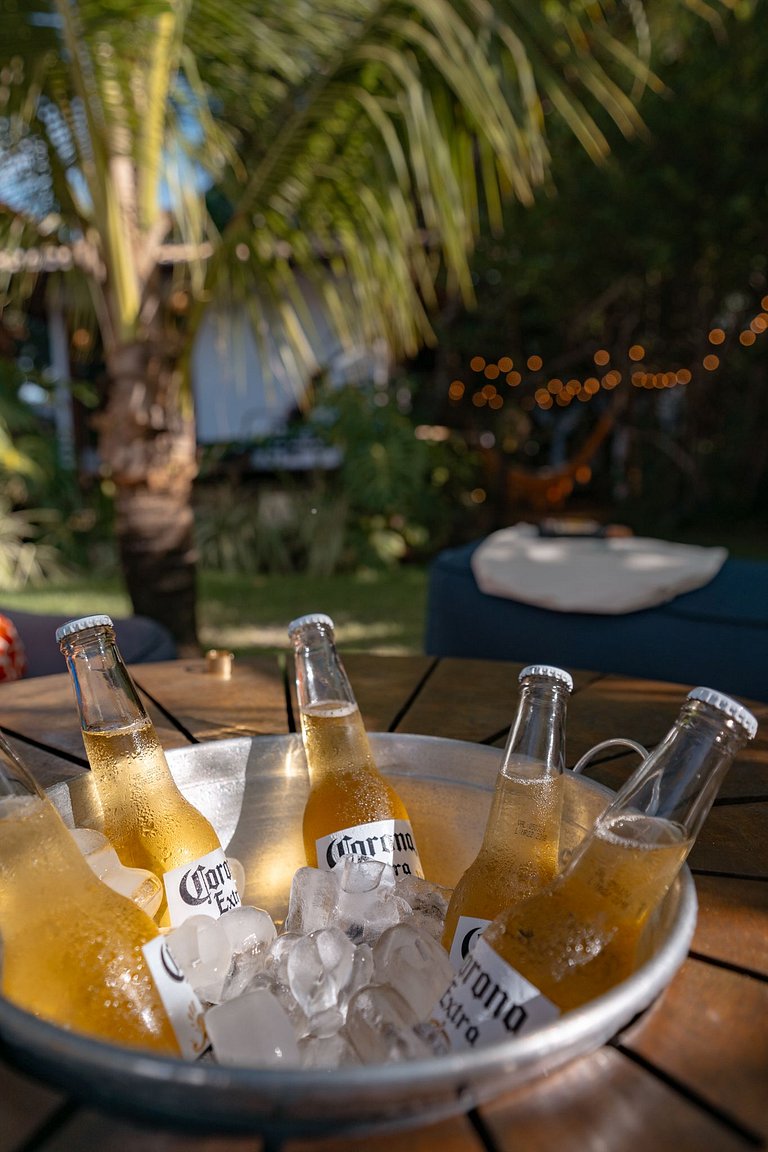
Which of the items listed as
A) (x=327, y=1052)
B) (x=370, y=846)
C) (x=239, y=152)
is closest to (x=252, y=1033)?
(x=327, y=1052)

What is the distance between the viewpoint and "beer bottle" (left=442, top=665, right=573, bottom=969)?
0.71 m

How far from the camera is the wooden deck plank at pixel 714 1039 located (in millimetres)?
425

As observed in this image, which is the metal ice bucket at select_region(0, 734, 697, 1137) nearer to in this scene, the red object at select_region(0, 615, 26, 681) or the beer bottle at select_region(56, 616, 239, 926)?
the beer bottle at select_region(56, 616, 239, 926)

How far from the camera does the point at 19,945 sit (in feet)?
1.78

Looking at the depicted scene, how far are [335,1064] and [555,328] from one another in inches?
375

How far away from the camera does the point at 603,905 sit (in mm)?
564

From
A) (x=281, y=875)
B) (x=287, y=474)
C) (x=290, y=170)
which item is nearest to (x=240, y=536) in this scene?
(x=287, y=474)

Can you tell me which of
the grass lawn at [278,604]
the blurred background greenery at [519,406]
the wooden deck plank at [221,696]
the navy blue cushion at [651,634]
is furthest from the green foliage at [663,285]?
the wooden deck plank at [221,696]

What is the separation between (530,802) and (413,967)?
0.56 feet

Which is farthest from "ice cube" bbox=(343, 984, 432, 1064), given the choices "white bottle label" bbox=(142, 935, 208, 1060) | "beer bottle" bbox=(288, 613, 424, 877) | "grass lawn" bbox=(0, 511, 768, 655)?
"grass lawn" bbox=(0, 511, 768, 655)

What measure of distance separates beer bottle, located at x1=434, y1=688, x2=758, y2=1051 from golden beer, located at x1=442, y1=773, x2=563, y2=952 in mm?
99

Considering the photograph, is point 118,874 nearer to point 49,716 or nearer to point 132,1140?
point 132,1140

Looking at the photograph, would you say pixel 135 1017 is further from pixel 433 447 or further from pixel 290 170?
pixel 433 447

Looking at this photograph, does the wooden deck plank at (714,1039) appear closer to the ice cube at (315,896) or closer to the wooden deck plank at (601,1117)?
the wooden deck plank at (601,1117)
